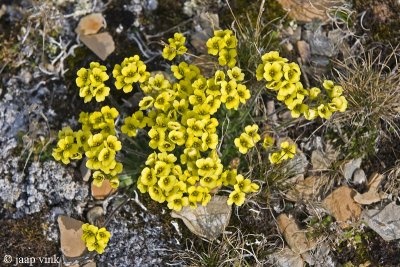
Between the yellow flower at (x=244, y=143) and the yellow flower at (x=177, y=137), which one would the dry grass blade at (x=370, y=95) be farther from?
the yellow flower at (x=177, y=137)

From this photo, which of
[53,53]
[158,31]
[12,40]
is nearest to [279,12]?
[158,31]

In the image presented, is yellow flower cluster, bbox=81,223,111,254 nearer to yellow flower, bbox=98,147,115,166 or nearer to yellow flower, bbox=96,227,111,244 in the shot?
yellow flower, bbox=96,227,111,244

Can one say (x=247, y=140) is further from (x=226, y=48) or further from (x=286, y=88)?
(x=226, y=48)

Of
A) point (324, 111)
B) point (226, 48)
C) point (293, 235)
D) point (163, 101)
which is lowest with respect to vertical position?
point (293, 235)

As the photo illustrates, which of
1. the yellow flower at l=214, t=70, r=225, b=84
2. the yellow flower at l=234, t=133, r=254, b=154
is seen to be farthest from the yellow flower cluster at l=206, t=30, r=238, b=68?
the yellow flower at l=234, t=133, r=254, b=154

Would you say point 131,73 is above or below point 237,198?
above

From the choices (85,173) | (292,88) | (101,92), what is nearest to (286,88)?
(292,88)

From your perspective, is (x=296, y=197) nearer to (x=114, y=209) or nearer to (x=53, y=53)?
(x=114, y=209)
